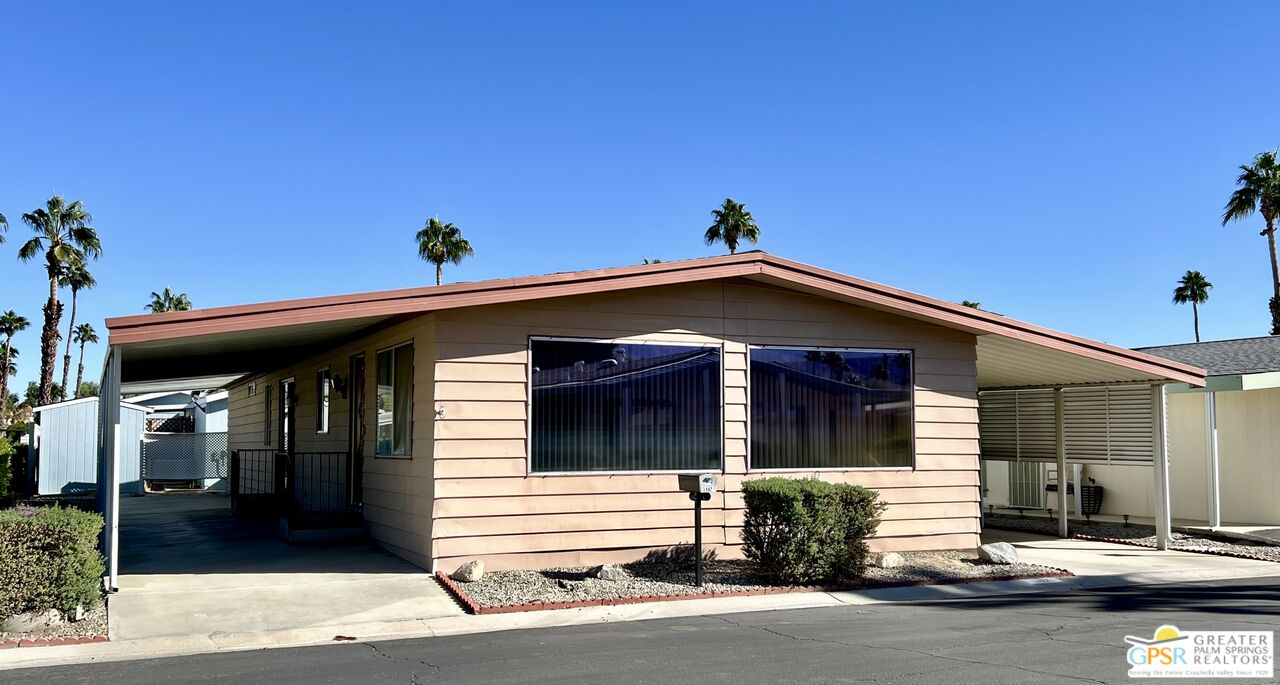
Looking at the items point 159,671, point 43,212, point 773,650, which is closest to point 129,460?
point 43,212

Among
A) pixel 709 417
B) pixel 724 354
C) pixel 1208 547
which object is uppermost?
pixel 724 354

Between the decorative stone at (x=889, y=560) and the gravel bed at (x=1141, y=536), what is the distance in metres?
4.68

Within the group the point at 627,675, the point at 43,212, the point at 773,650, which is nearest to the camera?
the point at 627,675

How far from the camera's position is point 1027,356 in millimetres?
13039

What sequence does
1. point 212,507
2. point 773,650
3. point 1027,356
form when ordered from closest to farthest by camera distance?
point 773,650 → point 1027,356 → point 212,507

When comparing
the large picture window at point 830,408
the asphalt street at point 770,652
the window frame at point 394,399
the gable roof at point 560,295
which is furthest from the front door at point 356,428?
the asphalt street at point 770,652

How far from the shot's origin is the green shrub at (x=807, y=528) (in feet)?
31.6

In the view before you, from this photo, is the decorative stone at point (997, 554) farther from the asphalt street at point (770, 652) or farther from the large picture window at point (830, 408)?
the asphalt street at point (770, 652)

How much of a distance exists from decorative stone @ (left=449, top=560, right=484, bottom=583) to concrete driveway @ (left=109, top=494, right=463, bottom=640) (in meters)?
0.25

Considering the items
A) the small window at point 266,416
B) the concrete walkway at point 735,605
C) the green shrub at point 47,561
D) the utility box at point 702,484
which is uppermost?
the small window at point 266,416

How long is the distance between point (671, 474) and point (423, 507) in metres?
2.64

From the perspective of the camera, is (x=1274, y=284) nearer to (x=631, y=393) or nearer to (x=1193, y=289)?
(x=1193, y=289)

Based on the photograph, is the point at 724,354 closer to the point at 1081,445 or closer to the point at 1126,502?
the point at 1081,445

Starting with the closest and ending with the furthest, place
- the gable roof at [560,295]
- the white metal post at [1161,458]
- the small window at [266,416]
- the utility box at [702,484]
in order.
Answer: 1. the gable roof at [560,295]
2. the utility box at [702,484]
3. the white metal post at [1161,458]
4. the small window at [266,416]
